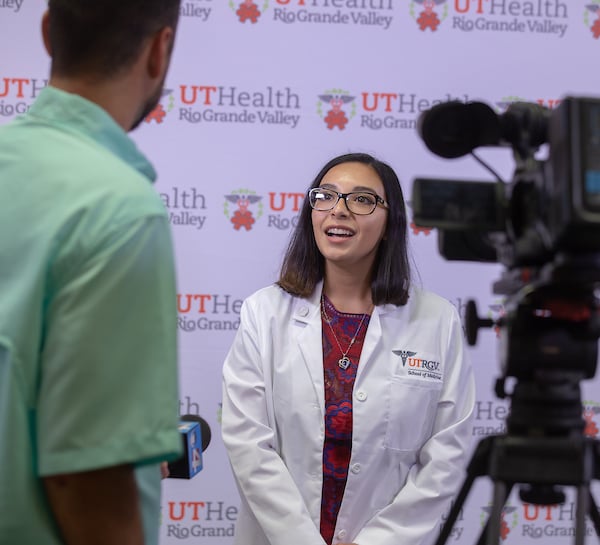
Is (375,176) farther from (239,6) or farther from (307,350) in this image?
(239,6)

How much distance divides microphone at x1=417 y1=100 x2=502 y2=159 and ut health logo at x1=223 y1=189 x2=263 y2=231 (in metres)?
1.61

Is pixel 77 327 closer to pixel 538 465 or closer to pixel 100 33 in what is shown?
pixel 100 33

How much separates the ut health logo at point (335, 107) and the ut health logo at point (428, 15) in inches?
14.1

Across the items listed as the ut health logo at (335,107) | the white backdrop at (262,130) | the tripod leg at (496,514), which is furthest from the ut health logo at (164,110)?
the tripod leg at (496,514)

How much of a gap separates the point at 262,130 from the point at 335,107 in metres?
0.26

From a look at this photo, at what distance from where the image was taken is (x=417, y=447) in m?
1.84

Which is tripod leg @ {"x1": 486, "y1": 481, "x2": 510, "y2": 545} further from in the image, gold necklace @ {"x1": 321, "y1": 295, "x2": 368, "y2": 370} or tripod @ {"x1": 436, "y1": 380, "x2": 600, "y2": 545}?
gold necklace @ {"x1": 321, "y1": 295, "x2": 368, "y2": 370}

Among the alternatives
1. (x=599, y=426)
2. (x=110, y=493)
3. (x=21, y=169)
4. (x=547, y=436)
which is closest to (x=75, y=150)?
(x=21, y=169)

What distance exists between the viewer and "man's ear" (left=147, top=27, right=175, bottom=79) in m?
0.93

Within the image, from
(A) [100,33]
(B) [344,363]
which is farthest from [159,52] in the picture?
(B) [344,363]

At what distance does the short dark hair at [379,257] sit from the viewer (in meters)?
1.98

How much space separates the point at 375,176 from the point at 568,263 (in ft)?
3.66

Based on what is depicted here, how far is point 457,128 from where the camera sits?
3.51ft

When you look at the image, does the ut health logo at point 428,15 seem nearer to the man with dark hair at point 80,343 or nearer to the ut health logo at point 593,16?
the ut health logo at point 593,16
